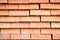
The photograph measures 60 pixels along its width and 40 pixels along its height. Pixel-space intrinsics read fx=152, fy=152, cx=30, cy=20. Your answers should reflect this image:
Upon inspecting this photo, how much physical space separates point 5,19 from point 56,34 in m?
0.64

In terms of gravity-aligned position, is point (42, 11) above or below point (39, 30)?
above

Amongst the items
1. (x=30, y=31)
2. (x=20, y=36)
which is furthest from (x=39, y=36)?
(x=20, y=36)

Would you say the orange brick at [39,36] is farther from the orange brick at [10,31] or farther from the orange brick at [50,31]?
the orange brick at [10,31]

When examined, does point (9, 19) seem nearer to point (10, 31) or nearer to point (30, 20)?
point (10, 31)

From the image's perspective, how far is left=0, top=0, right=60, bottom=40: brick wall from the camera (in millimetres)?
1833

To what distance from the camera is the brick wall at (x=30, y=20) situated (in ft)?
6.01

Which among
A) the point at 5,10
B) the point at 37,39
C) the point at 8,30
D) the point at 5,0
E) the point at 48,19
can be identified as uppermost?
the point at 5,0

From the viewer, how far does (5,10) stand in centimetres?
184

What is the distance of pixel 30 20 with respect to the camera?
184 cm

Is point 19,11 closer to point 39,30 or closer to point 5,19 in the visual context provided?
point 5,19

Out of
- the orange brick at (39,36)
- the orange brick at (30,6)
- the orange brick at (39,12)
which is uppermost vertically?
the orange brick at (30,6)

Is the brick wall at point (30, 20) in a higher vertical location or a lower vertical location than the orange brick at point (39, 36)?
higher

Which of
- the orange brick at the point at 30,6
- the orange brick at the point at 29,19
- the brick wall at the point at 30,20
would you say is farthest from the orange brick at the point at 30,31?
the orange brick at the point at 30,6

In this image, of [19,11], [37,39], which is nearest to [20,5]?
[19,11]
